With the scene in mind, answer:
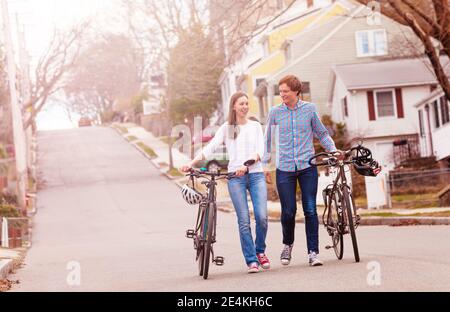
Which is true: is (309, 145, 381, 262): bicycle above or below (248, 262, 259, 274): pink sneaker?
above

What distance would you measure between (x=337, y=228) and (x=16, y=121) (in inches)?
1057

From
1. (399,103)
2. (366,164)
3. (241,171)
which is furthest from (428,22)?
(399,103)

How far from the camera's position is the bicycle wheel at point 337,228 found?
11602 millimetres

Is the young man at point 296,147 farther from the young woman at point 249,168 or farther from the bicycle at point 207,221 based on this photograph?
the bicycle at point 207,221

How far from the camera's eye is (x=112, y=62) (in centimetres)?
9450

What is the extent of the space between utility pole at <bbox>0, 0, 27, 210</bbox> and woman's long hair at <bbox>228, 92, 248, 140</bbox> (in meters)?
25.2

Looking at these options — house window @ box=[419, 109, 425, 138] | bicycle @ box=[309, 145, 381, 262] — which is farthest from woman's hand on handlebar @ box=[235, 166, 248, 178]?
house window @ box=[419, 109, 425, 138]

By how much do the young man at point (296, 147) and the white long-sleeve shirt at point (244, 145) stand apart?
7.7 inches

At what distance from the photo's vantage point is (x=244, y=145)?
11312mm

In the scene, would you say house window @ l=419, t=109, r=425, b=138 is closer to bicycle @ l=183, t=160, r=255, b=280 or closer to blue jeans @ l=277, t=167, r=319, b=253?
blue jeans @ l=277, t=167, r=319, b=253

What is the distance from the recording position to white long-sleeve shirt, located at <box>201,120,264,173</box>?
11281mm

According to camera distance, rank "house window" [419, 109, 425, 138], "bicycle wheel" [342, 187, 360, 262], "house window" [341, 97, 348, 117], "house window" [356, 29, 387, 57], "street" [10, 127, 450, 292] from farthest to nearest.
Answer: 1. "house window" [356, 29, 387, 57]
2. "house window" [341, 97, 348, 117]
3. "house window" [419, 109, 425, 138]
4. "bicycle wheel" [342, 187, 360, 262]
5. "street" [10, 127, 450, 292]

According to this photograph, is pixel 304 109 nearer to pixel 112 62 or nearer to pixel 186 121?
pixel 186 121
